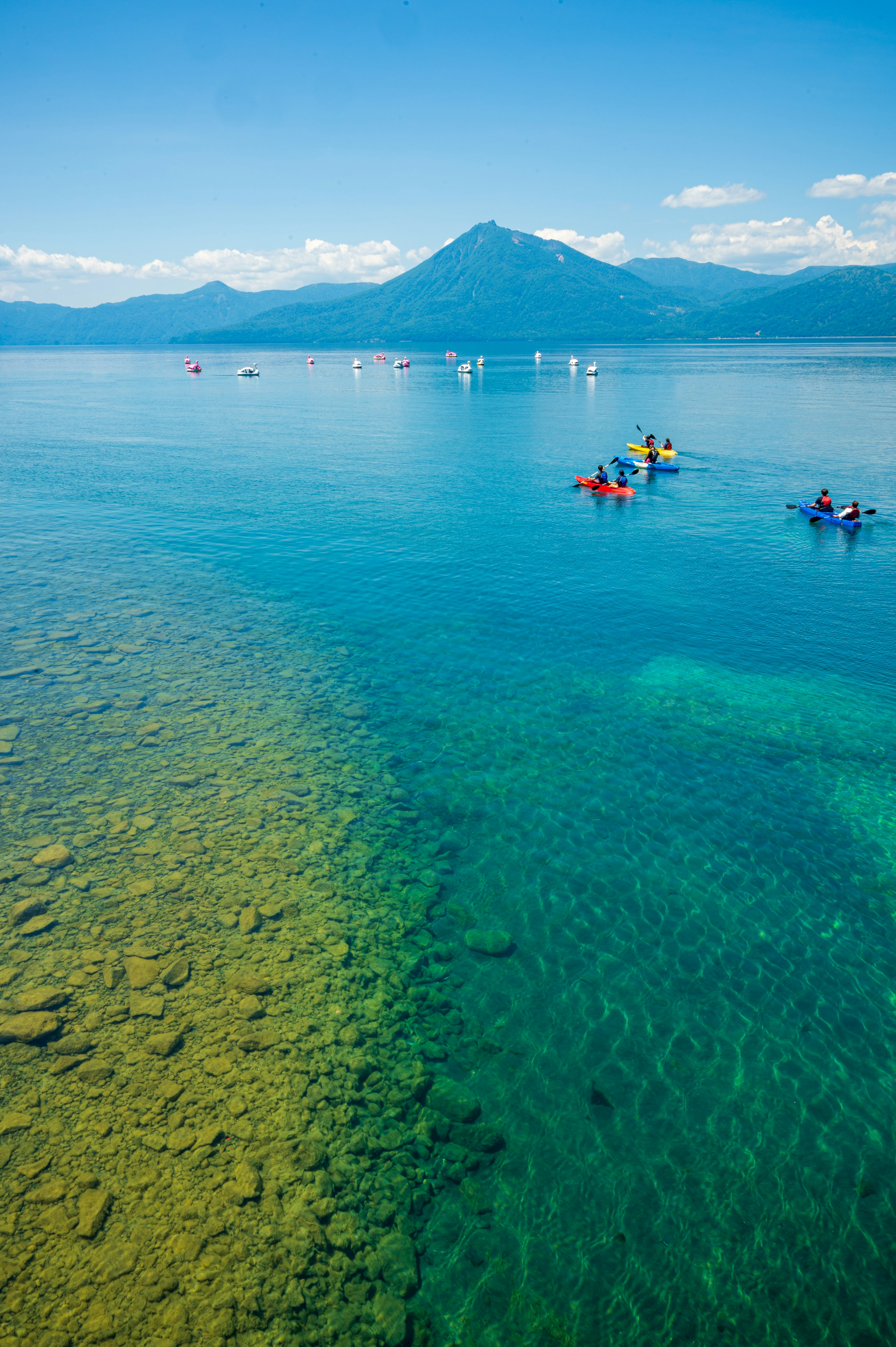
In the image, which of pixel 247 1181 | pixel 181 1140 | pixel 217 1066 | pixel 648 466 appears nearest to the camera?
pixel 247 1181

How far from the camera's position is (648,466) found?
67.5 metres

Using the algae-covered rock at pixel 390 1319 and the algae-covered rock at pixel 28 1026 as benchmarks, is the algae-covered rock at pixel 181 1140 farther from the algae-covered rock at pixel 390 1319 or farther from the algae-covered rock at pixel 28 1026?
the algae-covered rock at pixel 390 1319

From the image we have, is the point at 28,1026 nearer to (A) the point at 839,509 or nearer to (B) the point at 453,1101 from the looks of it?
(B) the point at 453,1101

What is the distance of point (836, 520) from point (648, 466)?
22013 mm

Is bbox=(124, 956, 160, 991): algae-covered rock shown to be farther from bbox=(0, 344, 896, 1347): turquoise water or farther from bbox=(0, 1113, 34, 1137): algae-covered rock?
bbox=(0, 344, 896, 1347): turquoise water

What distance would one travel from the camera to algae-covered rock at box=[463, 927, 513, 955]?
652 inches

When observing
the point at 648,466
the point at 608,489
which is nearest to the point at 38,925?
the point at 608,489

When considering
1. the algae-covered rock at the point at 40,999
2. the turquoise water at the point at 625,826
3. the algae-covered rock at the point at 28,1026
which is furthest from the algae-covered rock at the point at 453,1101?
the algae-covered rock at the point at 40,999

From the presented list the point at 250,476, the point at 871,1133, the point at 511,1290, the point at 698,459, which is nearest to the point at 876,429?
the point at 698,459

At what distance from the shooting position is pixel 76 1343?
9625 millimetres

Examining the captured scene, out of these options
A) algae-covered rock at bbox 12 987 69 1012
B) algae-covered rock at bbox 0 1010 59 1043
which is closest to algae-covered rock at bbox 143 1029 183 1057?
algae-covered rock at bbox 0 1010 59 1043

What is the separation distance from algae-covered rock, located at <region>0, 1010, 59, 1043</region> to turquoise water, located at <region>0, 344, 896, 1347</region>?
849 cm

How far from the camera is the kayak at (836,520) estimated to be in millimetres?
49188

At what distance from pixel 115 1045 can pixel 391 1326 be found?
7448 millimetres
